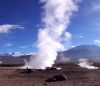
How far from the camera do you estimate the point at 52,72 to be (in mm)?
55438

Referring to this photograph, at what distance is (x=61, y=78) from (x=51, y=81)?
7.16 ft

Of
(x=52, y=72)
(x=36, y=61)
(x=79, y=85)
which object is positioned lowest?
(x=79, y=85)

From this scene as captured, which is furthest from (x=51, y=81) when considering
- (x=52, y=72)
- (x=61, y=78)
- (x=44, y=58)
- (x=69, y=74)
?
(x=44, y=58)

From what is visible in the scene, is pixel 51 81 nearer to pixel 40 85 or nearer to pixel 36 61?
pixel 40 85

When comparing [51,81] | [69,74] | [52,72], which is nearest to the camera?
[51,81]

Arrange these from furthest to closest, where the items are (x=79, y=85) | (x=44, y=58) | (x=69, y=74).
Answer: (x=44, y=58) < (x=69, y=74) < (x=79, y=85)

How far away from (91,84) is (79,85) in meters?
1.87

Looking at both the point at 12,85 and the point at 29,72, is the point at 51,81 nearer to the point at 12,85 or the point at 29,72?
the point at 12,85

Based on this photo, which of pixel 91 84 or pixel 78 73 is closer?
pixel 91 84

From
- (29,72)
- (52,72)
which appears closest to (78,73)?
(52,72)

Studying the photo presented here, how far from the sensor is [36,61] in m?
88.1

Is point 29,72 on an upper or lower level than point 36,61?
lower

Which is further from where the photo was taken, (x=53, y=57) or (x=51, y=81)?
(x=53, y=57)

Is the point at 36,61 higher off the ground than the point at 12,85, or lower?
higher
